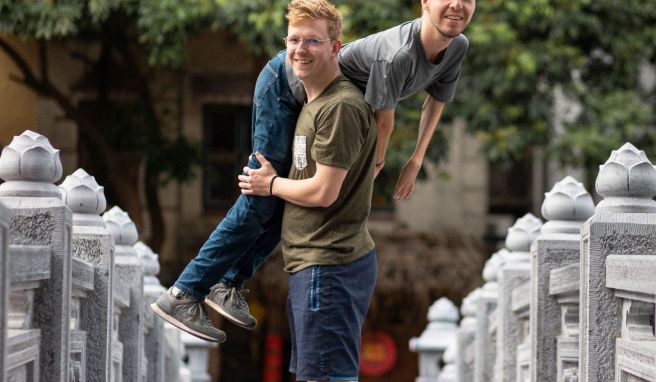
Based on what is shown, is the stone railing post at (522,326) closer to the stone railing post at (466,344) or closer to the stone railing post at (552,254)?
the stone railing post at (552,254)

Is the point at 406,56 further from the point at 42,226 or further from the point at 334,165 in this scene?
the point at 42,226

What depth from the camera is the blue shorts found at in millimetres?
4898

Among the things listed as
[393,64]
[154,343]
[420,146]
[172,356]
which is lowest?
[172,356]

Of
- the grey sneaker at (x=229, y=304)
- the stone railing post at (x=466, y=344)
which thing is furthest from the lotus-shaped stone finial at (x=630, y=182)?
the stone railing post at (x=466, y=344)

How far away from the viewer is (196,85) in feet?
62.0

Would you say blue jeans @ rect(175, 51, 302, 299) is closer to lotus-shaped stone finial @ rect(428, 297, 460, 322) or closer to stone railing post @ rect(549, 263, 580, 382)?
stone railing post @ rect(549, 263, 580, 382)

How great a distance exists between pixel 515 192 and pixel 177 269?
5.39 m

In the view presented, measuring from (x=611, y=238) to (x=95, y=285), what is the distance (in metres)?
2.21

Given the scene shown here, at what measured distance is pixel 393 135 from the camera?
47.1ft

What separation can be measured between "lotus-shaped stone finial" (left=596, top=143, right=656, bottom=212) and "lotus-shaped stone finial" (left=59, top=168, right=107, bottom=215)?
225 centimetres

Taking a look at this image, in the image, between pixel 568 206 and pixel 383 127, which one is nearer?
pixel 383 127

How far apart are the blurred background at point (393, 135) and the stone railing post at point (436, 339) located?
5.71ft

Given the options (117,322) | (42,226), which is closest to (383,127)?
(42,226)

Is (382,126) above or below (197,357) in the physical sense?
above
